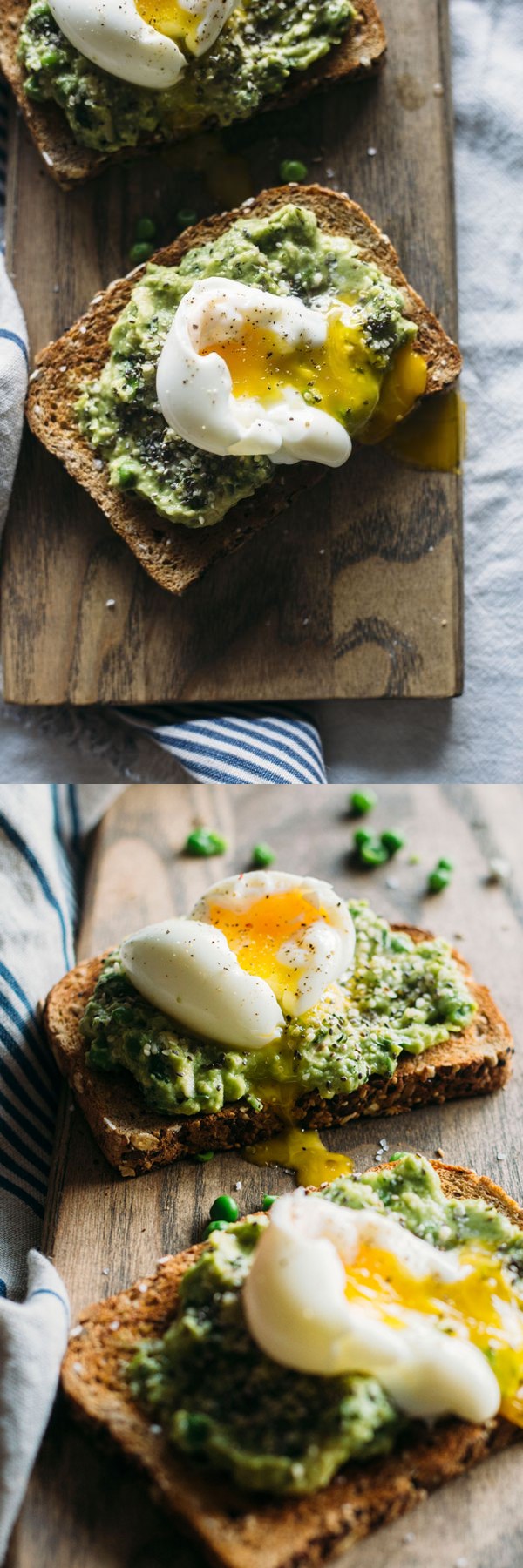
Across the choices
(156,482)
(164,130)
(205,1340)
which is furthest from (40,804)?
(164,130)

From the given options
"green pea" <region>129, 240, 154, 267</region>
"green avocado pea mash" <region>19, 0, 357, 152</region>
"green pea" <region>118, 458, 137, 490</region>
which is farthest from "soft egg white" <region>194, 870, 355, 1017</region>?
"green avocado pea mash" <region>19, 0, 357, 152</region>

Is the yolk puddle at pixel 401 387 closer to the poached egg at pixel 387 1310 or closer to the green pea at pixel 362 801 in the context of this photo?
the green pea at pixel 362 801

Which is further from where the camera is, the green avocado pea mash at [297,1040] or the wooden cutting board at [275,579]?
the wooden cutting board at [275,579]

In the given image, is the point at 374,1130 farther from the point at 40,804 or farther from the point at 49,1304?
the point at 40,804

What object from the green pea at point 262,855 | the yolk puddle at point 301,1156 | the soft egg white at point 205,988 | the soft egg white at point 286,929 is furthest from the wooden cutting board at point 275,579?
the yolk puddle at point 301,1156

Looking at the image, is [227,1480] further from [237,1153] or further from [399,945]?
[399,945]
